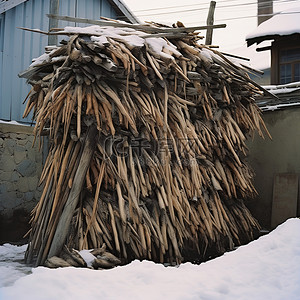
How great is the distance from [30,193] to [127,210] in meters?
3.45

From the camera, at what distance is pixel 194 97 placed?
4562mm

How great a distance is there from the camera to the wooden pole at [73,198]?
3.70 m

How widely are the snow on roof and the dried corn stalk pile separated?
447cm

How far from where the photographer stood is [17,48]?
6.80 metres

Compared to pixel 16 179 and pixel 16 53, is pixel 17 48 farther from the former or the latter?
pixel 16 179

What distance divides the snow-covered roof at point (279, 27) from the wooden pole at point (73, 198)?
19.9ft

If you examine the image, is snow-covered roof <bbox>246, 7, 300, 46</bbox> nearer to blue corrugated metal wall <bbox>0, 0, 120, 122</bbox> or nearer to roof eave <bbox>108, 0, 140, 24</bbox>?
roof eave <bbox>108, 0, 140, 24</bbox>

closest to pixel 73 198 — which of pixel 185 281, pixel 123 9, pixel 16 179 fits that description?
pixel 185 281

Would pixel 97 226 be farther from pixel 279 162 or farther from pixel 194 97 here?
pixel 279 162

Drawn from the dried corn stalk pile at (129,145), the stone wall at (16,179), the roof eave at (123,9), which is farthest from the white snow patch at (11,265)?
the roof eave at (123,9)

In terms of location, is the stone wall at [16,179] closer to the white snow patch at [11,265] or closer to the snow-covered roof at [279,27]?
the white snow patch at [11,265]

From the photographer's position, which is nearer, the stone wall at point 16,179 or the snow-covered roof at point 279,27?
the stone wall at point 16,179

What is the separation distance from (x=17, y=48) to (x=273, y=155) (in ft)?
15.6

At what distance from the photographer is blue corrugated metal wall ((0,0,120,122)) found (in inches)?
258
